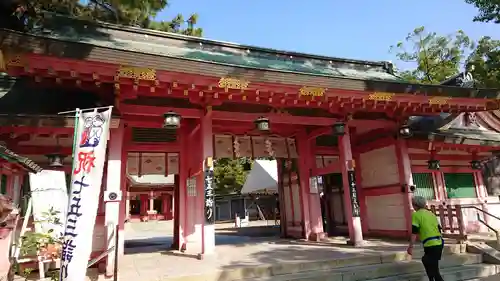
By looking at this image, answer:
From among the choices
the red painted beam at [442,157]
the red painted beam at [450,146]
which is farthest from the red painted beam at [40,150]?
the red painted beam at [442,157]

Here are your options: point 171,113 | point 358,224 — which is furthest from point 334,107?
point 171,113

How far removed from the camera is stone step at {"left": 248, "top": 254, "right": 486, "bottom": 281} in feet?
19.2

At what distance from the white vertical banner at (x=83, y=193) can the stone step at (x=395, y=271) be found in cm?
280

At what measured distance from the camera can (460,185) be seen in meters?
11.4

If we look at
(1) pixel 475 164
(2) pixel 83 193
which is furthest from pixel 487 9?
(2) pixel 83 193

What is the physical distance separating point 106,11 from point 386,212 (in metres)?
12.8

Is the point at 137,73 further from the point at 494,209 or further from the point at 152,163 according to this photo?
the point at 494,209

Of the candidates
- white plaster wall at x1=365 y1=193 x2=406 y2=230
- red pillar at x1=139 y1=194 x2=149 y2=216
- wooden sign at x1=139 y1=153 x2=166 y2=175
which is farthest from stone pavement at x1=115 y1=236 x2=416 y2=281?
red pillar at x1=139 y1=194 x2=149 y2=216

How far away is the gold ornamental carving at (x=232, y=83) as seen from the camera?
22.8ft

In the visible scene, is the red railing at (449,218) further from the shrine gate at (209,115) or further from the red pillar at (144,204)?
the red pillar at (144,204)

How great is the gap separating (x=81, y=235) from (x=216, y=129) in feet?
18.1

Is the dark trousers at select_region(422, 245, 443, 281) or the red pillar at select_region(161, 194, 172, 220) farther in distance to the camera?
the red pillar at select_region(161, 194, 172, 220)

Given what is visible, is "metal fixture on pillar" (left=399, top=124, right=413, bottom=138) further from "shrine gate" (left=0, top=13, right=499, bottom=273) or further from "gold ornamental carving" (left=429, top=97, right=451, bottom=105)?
"gold ornamental carving" (left=429, top=97, right=451, bottom=105)

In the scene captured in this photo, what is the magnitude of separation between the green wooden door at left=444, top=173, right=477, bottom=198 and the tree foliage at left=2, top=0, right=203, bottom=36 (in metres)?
10.5
